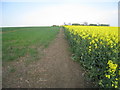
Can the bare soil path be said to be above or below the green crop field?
below

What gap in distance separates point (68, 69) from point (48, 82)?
47.8 inches

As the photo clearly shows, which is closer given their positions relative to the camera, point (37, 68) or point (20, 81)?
point (20, 81)

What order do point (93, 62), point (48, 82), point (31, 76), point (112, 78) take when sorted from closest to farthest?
point (112, 78) → point (93, 62) → point (48, 82) → point (31, 76)

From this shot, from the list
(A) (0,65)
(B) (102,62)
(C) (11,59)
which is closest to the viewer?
(B) (102,62)

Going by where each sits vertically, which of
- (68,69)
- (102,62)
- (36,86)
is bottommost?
(36,86)

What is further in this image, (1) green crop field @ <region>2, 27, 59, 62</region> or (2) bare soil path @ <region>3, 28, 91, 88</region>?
(1) green crop field @ <region>2, 27, 59, 62</region>

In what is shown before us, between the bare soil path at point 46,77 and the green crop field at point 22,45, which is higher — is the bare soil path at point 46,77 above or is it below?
below

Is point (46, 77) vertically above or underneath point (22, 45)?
underneath

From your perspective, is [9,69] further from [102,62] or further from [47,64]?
[102,62]

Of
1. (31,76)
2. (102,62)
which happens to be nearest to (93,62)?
(102,62)

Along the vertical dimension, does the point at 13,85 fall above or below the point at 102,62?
below

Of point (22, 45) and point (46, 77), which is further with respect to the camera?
point (22, 45)

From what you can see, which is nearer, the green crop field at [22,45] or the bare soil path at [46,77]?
the bare soil path at [46,77]

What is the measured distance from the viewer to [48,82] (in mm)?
3174
